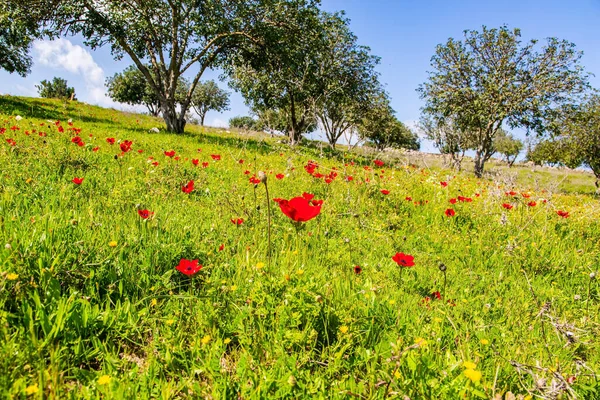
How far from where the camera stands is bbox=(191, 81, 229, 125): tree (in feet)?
237

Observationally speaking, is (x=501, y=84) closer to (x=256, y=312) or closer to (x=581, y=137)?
(x=581, y=137)

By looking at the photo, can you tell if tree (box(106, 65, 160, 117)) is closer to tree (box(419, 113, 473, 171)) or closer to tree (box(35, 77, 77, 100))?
tree (box(35, 77, 77, 100))

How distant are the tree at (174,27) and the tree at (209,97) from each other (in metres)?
57.6

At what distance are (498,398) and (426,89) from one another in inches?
1058

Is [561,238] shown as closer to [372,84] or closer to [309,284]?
[309,284]

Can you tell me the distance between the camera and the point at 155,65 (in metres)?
15.8

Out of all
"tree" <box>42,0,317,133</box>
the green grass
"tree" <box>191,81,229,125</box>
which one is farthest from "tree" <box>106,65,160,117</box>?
the green grass

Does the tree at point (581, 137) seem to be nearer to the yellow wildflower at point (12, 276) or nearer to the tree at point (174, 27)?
the tree at point (174, 27)

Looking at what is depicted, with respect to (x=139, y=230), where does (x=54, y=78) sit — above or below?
above

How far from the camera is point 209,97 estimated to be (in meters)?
73.9

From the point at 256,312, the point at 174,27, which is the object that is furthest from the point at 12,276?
the point at 174,27

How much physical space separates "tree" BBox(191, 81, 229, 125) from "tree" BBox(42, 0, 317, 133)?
57.6 metres

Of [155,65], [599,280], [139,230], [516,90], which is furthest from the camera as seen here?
[516,90]

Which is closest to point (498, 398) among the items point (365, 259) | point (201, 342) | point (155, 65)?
point (201, 342)
